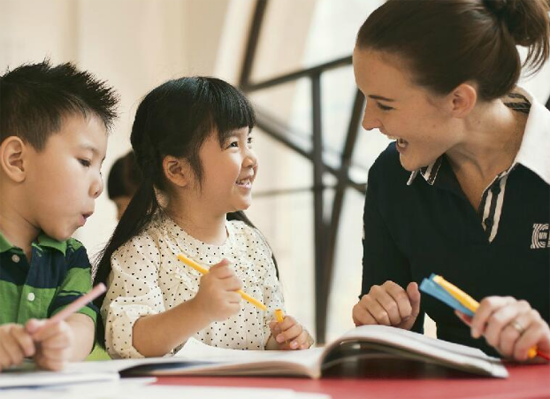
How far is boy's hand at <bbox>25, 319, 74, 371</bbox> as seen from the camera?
91cm

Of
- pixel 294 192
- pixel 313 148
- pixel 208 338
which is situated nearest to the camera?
pixel 208 338

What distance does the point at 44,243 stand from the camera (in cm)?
129

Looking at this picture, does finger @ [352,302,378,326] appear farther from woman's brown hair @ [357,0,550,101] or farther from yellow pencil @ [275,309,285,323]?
woman's brown hair @ [357,0,550,101]

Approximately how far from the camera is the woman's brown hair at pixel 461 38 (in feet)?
4.31

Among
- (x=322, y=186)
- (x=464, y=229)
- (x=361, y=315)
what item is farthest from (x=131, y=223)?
(x=322, y=186)

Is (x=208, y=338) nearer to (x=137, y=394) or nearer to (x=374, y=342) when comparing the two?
(x=374, y=342)

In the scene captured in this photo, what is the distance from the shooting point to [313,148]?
4.88 meters

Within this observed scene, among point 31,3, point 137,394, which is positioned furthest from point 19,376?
point 31,3

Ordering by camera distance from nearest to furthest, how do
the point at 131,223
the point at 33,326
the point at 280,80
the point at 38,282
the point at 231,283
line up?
the point at 33,326 < the point at 231,283 < the point at 38,282 < the point at 131,223 < the point at 280,80

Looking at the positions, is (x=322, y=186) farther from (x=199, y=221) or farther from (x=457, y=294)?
(x=457, y=294)

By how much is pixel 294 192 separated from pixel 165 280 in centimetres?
385

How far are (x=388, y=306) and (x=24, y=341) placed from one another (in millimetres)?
527

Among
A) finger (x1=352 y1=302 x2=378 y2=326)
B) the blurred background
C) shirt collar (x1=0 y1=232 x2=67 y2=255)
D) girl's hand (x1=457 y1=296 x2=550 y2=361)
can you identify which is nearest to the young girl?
shirt collar (x1=0 y1=232 x2=67 y2=255)

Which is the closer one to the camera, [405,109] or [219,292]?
[219,292]
